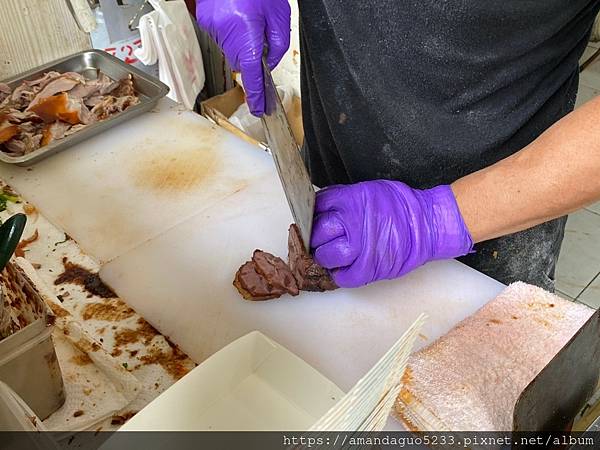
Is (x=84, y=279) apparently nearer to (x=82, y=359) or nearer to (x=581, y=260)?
(x=82, y=359)

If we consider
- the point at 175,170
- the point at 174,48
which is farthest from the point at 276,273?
the point at 174,48

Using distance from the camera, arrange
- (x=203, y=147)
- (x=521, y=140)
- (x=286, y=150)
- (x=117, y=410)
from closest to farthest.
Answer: (x=117, y=410), (x=286, y=150), (x=521, y=140), (x=203, y=147)

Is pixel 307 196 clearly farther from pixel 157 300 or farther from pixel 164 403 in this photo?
pixel 164 403

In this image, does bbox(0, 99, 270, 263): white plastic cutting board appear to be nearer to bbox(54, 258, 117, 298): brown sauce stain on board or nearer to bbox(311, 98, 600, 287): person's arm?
bbox(54, 258, 117, 298): brown sauce stain on board

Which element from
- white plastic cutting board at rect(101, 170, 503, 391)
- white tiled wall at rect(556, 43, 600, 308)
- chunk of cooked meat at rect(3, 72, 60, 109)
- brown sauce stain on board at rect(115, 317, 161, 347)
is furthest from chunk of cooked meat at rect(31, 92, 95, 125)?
white tiled wall at rect(556, 43, 600, 308)

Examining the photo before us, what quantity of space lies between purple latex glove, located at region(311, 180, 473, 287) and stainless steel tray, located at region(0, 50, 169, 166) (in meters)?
0.83

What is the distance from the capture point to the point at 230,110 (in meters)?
2.96

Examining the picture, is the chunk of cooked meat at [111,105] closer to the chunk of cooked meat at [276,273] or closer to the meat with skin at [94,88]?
the meat with skin at [94,88]

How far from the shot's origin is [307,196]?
1130 mm

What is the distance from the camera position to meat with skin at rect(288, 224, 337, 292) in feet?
4.00

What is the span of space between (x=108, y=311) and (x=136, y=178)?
19.2 inches

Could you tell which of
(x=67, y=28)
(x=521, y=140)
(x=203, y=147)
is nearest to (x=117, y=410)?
(x=203, y=147)

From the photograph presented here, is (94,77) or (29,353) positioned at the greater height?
(94,77)

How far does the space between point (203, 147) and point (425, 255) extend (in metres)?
0.79
